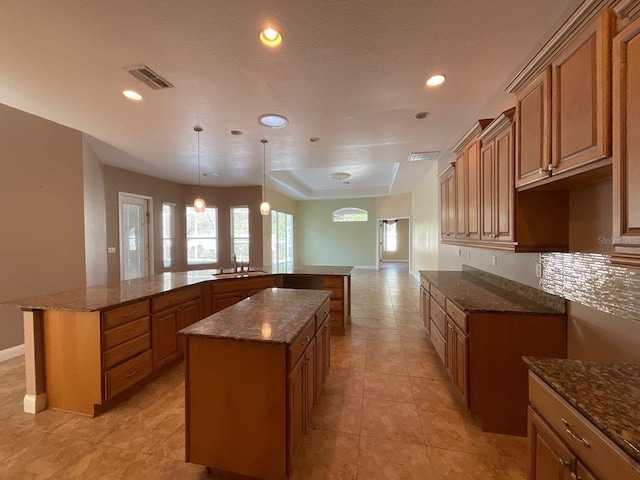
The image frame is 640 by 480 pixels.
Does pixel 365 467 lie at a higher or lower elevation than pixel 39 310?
lower

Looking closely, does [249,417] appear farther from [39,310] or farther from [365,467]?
[39,310]

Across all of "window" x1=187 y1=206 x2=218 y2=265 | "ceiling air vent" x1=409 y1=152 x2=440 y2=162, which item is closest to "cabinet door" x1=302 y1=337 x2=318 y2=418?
"ceiling air vent" x1=409 y1=152 x2=440 y2=162

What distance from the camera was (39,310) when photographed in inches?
83.4

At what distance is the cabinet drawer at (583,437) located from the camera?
2.47 feet

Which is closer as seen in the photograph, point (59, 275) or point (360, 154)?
point (59, 275)

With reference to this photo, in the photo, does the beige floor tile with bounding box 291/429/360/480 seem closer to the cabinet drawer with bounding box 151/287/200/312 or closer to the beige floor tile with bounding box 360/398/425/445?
the beige floor tile with bounding box 360/398/425/445

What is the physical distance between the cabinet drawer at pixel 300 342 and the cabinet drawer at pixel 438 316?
1409mm

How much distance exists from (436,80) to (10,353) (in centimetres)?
562

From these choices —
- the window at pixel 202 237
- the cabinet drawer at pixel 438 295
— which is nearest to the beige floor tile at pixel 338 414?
the cabinet drawer at pixel 438 295

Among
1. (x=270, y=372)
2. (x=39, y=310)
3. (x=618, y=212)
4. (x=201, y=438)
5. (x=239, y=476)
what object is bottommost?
(x=239, y=476)

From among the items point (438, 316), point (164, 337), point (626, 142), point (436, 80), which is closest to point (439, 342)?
point (438, 316)

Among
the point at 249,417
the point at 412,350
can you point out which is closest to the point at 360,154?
the point at 412,350

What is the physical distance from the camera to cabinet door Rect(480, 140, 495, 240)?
2.16m

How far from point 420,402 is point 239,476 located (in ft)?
5.09
